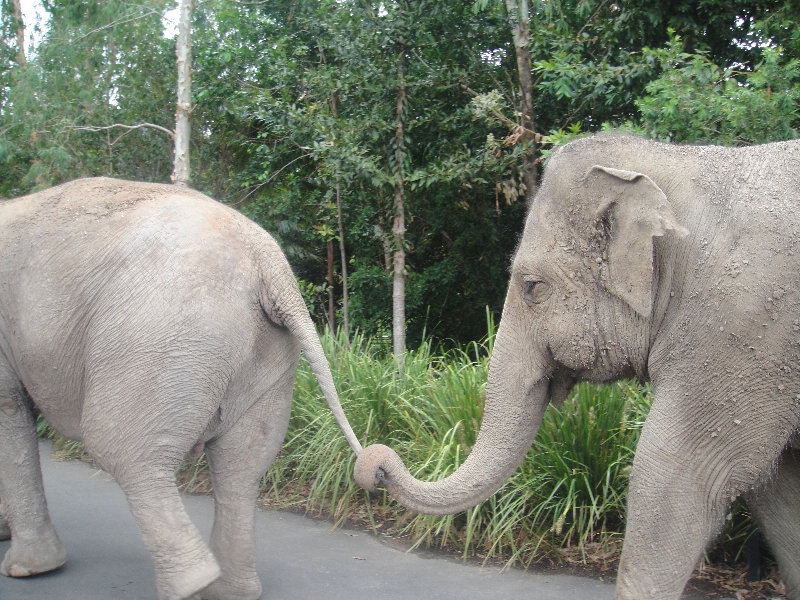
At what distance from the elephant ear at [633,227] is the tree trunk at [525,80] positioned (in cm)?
404

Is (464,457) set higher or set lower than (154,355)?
lower

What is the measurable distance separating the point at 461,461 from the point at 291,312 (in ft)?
5.73

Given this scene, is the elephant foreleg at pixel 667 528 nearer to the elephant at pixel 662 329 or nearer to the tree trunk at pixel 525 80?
the elephant at pixel 662 329

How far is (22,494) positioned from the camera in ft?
13.8

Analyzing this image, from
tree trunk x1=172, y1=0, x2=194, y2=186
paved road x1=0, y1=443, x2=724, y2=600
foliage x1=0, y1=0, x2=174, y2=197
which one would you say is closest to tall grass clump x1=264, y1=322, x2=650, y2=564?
paved road x1=0, y1=443, x2=724, y2=600

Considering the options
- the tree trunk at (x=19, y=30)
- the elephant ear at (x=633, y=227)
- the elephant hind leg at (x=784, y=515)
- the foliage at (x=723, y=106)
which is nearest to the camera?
the elephant ear at (x=633, y=227)

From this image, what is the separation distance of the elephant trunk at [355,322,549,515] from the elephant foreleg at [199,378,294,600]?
89 cm

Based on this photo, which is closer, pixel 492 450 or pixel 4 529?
pixel 492 450

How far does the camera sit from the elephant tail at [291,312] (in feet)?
12.6

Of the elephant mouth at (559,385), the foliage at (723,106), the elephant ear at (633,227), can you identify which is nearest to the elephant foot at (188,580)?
the elephant mouth at (559,385)

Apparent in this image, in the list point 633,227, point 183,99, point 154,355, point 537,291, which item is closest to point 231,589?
point 154,355

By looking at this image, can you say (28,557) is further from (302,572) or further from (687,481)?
(687,481)

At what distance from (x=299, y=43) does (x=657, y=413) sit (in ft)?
24.9

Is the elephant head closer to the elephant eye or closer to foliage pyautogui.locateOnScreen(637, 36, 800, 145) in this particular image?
the elephant eye
